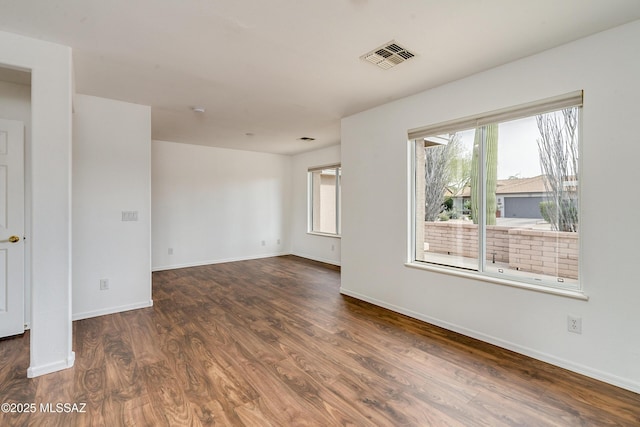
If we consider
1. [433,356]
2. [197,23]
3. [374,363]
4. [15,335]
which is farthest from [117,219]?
[433,356]

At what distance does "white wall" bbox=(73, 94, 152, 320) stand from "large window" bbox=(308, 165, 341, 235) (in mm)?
3775

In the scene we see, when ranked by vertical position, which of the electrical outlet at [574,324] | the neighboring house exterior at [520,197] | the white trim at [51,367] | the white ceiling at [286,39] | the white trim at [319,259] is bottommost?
the white trim at [51,367]

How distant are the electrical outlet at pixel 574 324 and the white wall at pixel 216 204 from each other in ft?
19.0

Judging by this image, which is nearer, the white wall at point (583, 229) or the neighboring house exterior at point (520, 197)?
the white wall at point (583, 229)

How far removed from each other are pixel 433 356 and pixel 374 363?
0.54m

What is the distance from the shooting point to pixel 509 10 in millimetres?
1883

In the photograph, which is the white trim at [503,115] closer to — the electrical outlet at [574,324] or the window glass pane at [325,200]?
the electrical outlet at [574,324]

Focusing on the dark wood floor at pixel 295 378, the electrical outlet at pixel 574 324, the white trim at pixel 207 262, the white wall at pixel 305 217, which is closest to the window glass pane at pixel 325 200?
the white wall at pixel 305 217

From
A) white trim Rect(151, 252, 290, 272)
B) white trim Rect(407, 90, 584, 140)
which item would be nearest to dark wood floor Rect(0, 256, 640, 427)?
white trim Rect(407, 90, 584, 140)

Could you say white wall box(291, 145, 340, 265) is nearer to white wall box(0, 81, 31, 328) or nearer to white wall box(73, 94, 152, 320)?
white wall box(73, 94, 152, 320)

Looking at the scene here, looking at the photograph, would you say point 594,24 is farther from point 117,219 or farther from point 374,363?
point 117,219

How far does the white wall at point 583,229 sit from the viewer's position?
2.03 meters

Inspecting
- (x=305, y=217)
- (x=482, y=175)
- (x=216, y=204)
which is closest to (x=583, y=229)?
(x=482, y=175)

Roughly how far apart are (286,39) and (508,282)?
9.18 feet
